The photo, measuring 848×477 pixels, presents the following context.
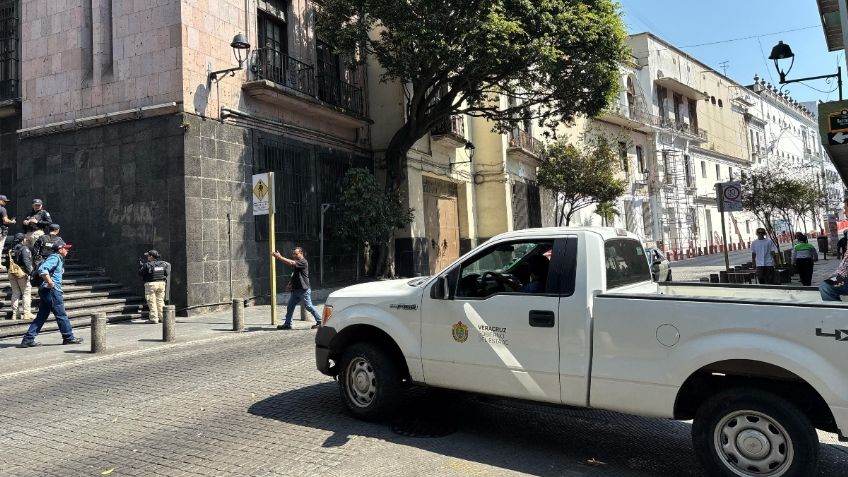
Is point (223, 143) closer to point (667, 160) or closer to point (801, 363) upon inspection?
point (801, 363)

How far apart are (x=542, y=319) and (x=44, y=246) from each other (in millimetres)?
9340

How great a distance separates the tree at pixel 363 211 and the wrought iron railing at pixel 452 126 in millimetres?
4720

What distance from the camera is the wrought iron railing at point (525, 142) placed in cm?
2852

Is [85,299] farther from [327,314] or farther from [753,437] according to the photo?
[753,437]

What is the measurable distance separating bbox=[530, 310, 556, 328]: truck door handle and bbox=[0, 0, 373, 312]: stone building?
441 inches

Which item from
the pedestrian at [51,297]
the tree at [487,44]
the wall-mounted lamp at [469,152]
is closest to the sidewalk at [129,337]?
the pedestrian at [51,297]

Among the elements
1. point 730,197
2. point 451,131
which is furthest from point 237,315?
point 451,131

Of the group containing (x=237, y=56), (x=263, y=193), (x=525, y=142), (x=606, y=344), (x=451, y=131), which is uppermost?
(x=525, y=142)

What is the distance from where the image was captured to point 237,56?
15.5m

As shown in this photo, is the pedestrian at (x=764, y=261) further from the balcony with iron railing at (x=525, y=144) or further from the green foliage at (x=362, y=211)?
the balcony with iron railing at (x=525, y=144)

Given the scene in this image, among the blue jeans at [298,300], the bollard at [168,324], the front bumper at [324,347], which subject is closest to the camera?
the front bumper at [324,347]

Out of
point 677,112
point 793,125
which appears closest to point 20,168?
point 677,112

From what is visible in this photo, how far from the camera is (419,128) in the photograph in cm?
1934

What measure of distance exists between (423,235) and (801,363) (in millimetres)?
18583
